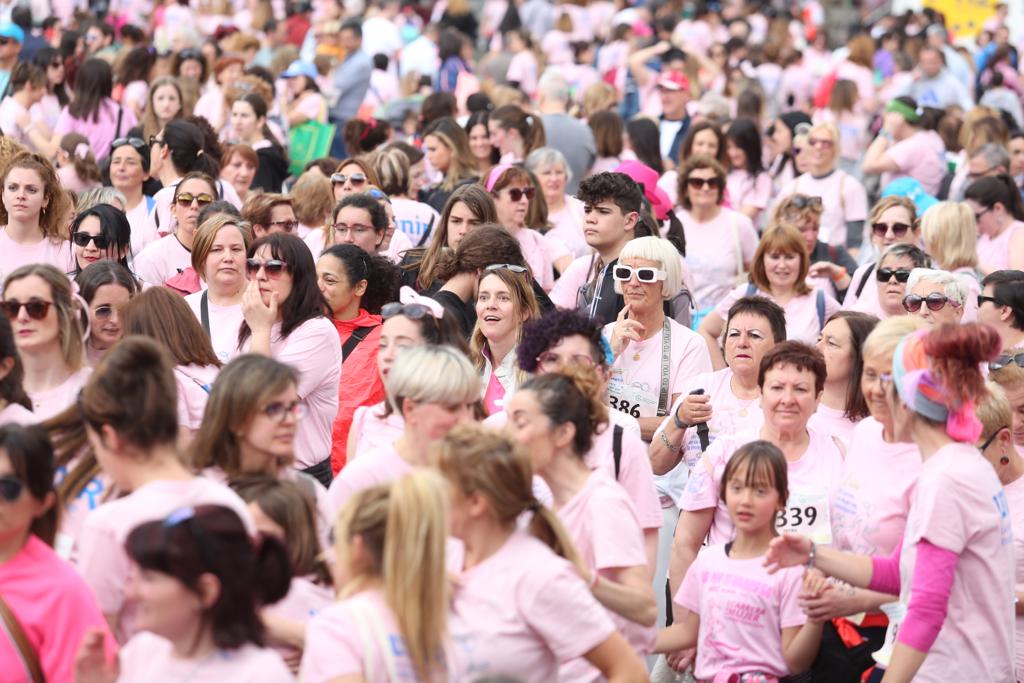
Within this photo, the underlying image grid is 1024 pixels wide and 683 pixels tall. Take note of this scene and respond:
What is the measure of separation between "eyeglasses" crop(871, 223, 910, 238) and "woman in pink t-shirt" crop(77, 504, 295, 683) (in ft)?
21.5

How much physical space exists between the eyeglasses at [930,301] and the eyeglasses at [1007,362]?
36 cm

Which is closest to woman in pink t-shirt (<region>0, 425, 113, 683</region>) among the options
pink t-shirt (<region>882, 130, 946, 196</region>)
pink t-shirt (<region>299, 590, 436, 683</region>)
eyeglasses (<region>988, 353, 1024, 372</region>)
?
pink t-shirt (<region>299, 590, 436, 683</region>)

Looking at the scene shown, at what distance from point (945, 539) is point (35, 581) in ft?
8.59

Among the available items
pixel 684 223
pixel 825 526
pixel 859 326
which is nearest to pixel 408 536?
pixel 825 526

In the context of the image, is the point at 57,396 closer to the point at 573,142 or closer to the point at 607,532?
the point at 607,532

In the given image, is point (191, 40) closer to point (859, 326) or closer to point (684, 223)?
point (684, 223)

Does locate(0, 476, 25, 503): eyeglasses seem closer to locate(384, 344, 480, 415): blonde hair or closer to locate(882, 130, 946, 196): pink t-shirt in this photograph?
locate(384, 344, 480, 415): blonde hair

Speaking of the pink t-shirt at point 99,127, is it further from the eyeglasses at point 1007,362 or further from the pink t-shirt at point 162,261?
the eyeglasses at point 1007,362

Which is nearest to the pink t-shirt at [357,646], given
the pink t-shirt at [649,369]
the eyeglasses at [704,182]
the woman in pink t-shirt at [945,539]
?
the woman in pink t-shirt at [945,539]

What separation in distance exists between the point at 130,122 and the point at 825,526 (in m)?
8.72

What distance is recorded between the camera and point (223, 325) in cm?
693

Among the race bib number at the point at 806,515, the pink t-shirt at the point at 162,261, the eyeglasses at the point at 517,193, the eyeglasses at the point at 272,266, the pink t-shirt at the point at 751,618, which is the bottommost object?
the pink t-shirt at the point at 751,618

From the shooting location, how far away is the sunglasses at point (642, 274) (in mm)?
7027

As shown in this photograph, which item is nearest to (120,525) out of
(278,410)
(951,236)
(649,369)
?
(278,410)
